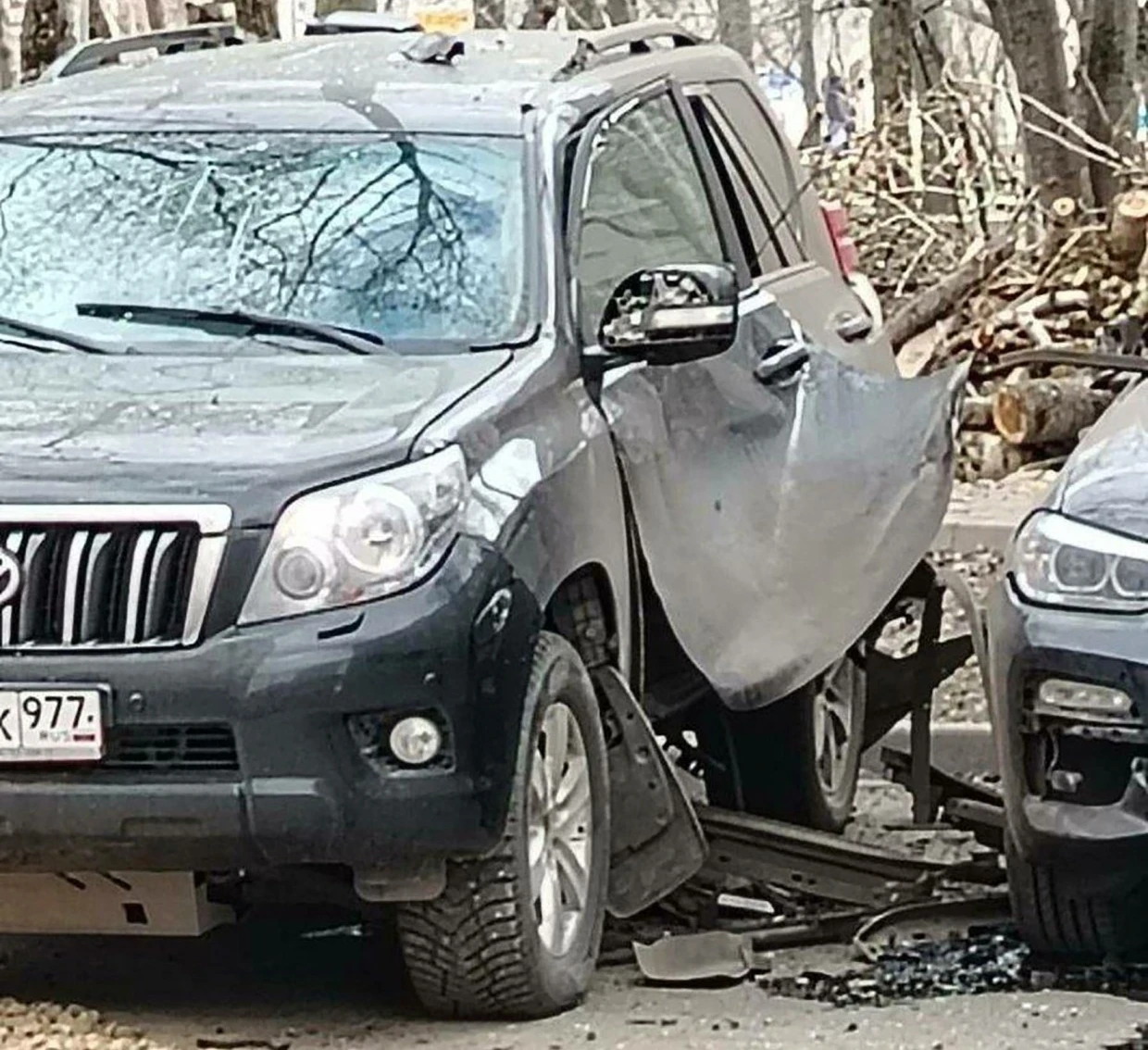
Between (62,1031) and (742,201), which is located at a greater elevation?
(742,201)

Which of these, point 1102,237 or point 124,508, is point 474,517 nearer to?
point 124,508

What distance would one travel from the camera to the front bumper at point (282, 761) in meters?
5.14

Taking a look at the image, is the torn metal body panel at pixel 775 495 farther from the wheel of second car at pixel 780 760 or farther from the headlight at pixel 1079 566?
the headlight at pixel 1079 566

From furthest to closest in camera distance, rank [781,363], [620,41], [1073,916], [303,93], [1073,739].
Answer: [620,41] → [781,363] → [303,93] → [1073,916] → [1073,739]

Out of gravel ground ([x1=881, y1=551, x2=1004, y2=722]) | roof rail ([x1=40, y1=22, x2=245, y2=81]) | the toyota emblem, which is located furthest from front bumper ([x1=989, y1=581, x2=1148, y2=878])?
roof rail ([x1=40, y1=22, x2=245, y2=81])

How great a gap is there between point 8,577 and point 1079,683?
6.75ft

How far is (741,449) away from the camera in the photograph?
685cm

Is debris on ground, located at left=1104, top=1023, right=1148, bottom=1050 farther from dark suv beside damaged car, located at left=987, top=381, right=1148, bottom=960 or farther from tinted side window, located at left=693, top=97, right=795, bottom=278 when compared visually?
tinted side window, located at left=693, top=97, right=795, bottom=278

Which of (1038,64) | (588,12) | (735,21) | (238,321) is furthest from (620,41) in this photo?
(735,21)

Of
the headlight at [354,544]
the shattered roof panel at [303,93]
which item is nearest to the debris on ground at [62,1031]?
the headlight at [354,544]

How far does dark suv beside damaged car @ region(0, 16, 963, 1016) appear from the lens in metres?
5.19

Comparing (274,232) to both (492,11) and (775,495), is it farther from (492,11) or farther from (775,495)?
(492,11)

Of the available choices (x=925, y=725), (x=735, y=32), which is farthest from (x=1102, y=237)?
(x=735, y=32)

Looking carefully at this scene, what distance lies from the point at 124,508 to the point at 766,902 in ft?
7.30
